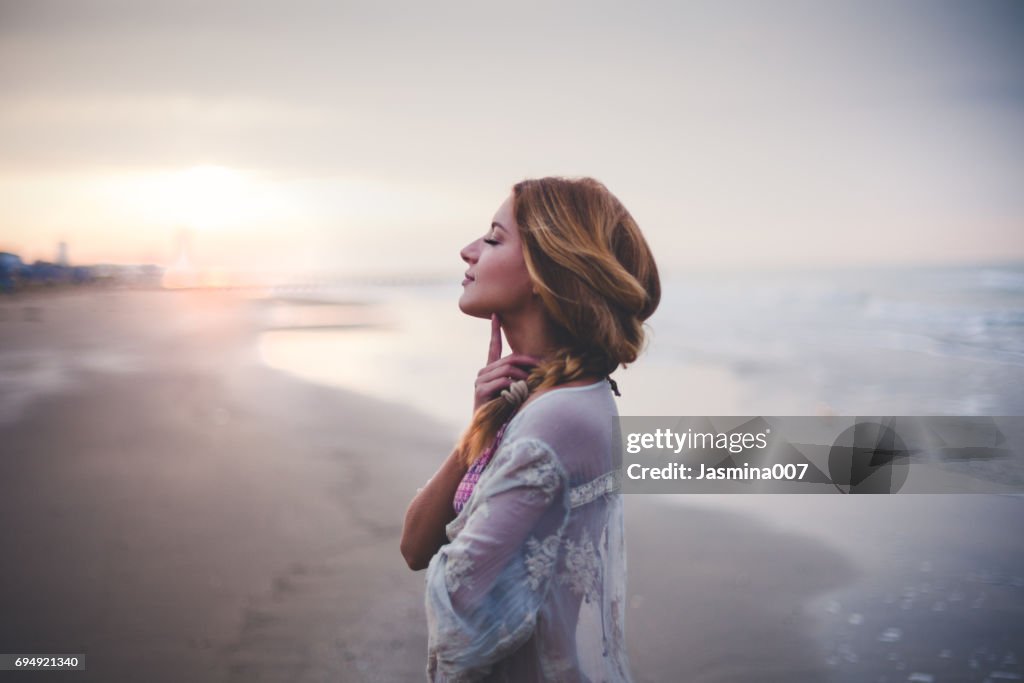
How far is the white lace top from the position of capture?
1554mm

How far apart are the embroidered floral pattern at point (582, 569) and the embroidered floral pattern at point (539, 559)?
0.21 ft

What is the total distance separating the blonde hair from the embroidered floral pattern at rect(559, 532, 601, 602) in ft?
1.11

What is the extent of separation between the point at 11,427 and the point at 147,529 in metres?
3.98

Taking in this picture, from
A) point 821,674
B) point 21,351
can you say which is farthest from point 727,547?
point 21,351

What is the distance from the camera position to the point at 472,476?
189 centimetres

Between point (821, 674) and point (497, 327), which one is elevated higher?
point (497, 327)

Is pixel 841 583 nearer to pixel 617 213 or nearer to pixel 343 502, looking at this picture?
pixel 343 502

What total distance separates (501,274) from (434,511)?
2.07 ft

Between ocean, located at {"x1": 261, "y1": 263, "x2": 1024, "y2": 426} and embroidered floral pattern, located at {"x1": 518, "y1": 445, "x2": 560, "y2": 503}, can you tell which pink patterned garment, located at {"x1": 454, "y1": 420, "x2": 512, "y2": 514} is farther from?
ocean, located at {"x1": 261, "y1": 263, "x2": 1024, "y2": 426}

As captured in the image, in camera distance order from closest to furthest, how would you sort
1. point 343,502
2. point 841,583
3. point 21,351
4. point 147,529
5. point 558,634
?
point 558,634, point 841,583, point 147,529, point 343,502, point 21,351

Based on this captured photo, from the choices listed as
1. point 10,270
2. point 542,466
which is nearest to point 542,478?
point 542,466

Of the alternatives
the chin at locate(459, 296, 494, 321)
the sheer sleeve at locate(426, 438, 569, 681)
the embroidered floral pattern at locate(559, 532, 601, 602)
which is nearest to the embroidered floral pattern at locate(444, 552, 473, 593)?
the sheer sleeve at locate(426, 438, 569, 681)

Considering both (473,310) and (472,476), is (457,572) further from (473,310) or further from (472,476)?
(473,310)

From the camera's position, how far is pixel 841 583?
18.6 ft
